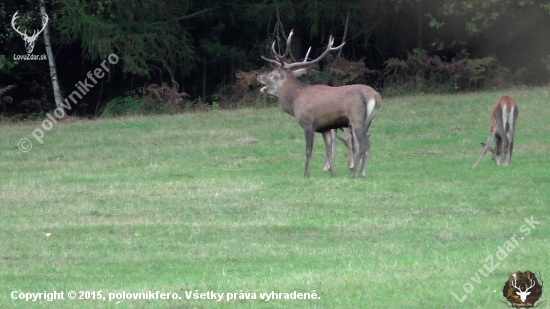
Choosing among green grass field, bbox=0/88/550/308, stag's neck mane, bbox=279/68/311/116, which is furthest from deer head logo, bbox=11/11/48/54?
stag's neck mane, bbox=279/68/311/116

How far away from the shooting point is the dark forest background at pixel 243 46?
26.8m

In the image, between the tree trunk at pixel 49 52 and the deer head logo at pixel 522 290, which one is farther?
the tree trunk at pixel 49 52

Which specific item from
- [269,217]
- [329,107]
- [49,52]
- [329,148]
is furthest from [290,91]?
[49,52]

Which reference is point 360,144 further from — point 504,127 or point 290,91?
point 504,127

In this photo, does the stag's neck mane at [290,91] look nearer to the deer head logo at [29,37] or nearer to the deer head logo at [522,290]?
the deer head logo at [522,290]

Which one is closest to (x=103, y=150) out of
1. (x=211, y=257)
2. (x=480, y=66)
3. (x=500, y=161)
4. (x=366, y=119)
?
(x=366, y=119)

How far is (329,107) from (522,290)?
7836mm

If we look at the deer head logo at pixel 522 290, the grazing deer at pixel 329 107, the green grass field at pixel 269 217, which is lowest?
the green grass field at pixel 269 217

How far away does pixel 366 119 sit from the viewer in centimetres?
1473

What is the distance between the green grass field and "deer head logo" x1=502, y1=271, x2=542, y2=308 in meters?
0.10

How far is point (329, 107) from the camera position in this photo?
15.0 m

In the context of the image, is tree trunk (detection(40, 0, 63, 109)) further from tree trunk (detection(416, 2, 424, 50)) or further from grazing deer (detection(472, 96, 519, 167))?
grazing deer (detection(472, 96, 519, 167))

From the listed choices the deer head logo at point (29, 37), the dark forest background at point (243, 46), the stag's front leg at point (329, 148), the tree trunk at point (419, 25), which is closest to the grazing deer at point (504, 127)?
the stag's front leg at point (329, 148)

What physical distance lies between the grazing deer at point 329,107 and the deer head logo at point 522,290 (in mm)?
7033
